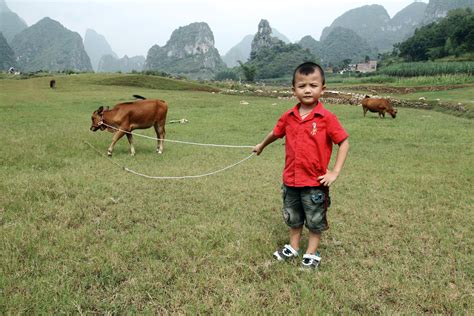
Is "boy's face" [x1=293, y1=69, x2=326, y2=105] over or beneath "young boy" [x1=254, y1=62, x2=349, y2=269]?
over

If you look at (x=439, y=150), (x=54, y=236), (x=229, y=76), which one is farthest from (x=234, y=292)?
(x=229, y=76)

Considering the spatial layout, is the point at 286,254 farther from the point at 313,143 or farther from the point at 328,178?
the point at 313,143

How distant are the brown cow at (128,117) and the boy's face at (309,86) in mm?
6183

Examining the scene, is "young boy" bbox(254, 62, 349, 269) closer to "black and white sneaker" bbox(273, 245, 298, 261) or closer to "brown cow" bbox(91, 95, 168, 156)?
"black and white sneaker" bbox(273, 245, 298, 261)

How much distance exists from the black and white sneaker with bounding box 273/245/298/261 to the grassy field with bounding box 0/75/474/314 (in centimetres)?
13

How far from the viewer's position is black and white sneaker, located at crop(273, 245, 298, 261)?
4065mm

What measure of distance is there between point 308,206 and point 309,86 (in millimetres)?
1284

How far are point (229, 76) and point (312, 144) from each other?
140 m

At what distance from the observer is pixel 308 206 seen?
3.84 meters

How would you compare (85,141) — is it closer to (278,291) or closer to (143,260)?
(143,260)

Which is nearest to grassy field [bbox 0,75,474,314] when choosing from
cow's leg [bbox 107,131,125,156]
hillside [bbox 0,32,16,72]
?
cow's leg [bbox 107,131,125,156]

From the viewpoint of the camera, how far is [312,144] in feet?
12.3

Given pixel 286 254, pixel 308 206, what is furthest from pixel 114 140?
pixel 308 206

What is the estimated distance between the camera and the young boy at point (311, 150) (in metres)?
3.69
